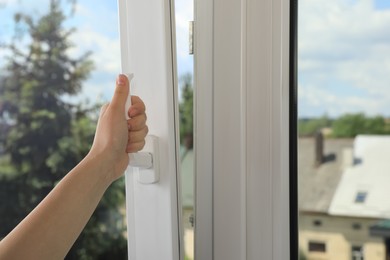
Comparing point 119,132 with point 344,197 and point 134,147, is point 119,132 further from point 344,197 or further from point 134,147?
point 344,197

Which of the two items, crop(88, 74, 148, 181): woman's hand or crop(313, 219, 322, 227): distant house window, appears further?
crop(313, 219, 322, 227): distant house window

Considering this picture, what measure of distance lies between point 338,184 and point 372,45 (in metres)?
0.31

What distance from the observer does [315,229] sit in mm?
1045

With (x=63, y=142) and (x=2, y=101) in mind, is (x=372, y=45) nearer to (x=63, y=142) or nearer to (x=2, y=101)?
(x=63, y=142)

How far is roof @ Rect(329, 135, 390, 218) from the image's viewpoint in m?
0.96

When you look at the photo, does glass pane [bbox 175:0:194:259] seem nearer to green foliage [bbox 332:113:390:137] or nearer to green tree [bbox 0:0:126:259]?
green tree [bbox 0:0:126:259]

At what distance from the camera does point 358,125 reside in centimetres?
98

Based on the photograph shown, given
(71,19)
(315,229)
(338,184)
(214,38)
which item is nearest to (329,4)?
(214,38)

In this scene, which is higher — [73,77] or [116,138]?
[73,77]

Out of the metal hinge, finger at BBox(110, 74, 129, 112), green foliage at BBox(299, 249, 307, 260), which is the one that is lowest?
green foliage at BBox(299, 249, 307, 260)

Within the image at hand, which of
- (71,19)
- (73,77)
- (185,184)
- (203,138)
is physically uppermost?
(71,19)

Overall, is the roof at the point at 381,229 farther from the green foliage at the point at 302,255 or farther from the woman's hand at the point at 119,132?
the woman's hand at the point at 119,132

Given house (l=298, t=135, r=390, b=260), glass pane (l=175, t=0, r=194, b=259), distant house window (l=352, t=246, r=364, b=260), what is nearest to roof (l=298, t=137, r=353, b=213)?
house (l=298, t=135, r=390, b=260)

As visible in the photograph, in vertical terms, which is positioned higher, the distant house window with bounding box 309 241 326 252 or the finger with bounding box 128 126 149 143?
the finger with bounding box 128 126 149 143
